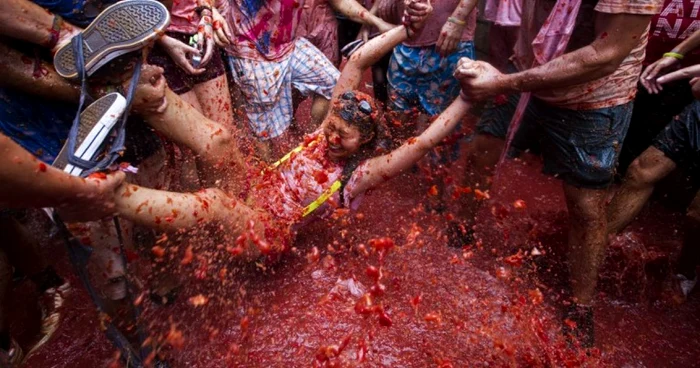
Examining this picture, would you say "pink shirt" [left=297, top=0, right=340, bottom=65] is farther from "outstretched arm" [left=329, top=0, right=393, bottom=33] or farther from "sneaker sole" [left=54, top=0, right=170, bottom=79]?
"sneaker sole" [left=54, top=0, right=170, bottom=79]

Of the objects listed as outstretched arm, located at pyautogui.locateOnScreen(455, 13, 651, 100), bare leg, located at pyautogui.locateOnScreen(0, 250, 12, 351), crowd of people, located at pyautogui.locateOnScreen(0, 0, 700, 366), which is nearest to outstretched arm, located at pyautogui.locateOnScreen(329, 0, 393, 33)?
crowd of people, located at pyautogui.locateOnScreen(0, 0, 700, 366)

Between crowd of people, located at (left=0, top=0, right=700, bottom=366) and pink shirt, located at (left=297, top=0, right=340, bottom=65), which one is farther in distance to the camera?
pink shirt, located at (left=297, top=0, right=340, bottom=65)

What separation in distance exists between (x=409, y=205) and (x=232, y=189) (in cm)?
152

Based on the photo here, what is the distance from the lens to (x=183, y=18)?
2.78 meters

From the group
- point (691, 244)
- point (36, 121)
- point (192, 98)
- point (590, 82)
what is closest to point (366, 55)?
point (192, 98)

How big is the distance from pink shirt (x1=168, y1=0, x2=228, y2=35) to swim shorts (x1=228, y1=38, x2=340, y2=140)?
43 centimetres

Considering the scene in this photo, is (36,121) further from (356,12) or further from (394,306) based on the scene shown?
(356,12)

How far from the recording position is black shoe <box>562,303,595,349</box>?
2.46 meters

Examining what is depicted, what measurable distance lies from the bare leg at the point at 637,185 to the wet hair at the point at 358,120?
1532 mm

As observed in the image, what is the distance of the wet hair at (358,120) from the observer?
2383mm

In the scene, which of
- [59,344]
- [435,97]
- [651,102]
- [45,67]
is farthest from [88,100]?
[651,102]

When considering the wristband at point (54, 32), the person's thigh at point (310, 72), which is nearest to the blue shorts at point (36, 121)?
the wristband at point (54, 32)

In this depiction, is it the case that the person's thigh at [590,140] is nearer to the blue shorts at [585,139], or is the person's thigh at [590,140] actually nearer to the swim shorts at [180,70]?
the blue shorts at [585,139]

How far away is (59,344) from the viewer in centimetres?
243
